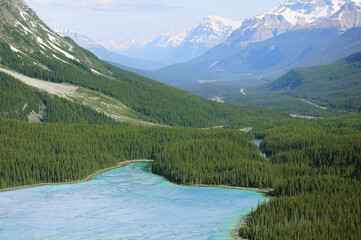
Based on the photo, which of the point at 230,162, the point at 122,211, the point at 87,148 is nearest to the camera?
the point at 122,211

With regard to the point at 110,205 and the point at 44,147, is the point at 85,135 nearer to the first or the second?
the point at 44,147

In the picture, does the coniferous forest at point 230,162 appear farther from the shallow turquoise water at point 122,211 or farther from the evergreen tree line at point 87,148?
the shallow turquoise water at point 122,211

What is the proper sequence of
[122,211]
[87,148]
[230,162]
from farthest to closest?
[87,148] → [230,162] → [122,211]

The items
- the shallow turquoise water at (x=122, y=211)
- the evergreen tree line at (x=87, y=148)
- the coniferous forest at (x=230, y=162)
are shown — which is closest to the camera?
the coniferous forest at (x=230, y=162)

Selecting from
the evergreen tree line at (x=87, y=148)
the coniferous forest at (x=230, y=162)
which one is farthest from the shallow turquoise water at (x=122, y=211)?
the evergreen tree line at (x=87, y=148)

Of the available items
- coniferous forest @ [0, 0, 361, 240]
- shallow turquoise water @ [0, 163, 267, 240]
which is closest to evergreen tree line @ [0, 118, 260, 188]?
coniferous forest @ [0, 0, 361, 240]

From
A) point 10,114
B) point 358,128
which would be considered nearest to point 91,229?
point 10,114

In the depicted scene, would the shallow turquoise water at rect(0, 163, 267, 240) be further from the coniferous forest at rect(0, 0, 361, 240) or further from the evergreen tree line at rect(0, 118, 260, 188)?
the evergreen tree line at rect(0, 118, 260, 188)

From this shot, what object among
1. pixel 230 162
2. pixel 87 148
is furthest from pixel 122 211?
pixel 87 148

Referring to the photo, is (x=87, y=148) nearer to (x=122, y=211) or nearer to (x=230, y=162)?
(x=230, y=162)
